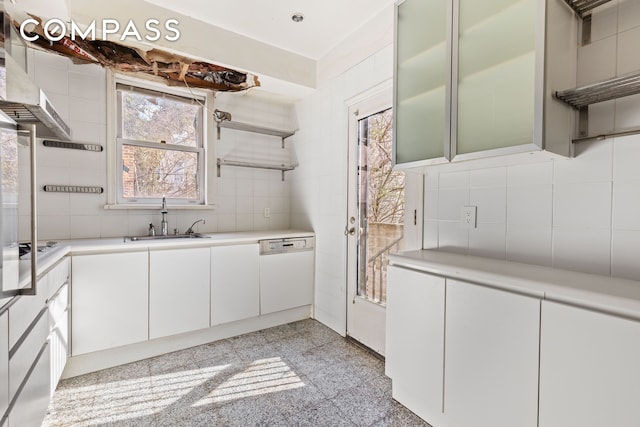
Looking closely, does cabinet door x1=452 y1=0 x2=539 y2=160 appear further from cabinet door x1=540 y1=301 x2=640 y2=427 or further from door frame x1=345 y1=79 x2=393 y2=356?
door frame x1=345 y1=79 x2=393 y2=356

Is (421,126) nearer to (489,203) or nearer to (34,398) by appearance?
(489,203)

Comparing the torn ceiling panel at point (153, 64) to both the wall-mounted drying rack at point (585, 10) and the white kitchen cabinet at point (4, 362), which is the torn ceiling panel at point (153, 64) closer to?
the white kitchen cabinet at point (4, 362)

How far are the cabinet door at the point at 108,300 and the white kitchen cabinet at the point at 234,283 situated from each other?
0.51 meters

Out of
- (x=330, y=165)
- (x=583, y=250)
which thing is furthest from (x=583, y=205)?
(x=330, y=165)

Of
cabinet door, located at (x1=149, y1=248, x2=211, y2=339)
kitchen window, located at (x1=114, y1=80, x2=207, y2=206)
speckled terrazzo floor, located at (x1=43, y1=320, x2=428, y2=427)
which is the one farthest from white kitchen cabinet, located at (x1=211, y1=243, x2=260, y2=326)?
kitchen window, located at (x1=114, y1=80, x2=207, y2=206)

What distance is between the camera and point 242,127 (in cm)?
309

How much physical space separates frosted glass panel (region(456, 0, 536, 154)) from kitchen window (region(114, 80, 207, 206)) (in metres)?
2.44

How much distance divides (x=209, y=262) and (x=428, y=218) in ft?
5.73

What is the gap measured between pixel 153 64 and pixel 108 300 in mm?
1840

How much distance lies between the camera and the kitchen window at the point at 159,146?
2615mm

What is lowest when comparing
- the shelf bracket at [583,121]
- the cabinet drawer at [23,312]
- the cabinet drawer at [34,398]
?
the cabinet drawer at [34,398]

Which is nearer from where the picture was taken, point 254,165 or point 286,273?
point 286,273

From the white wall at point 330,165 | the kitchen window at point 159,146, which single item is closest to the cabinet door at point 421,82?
the white wall at point 330,165

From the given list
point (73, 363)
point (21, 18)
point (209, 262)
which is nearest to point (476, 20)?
point (209, 262)
